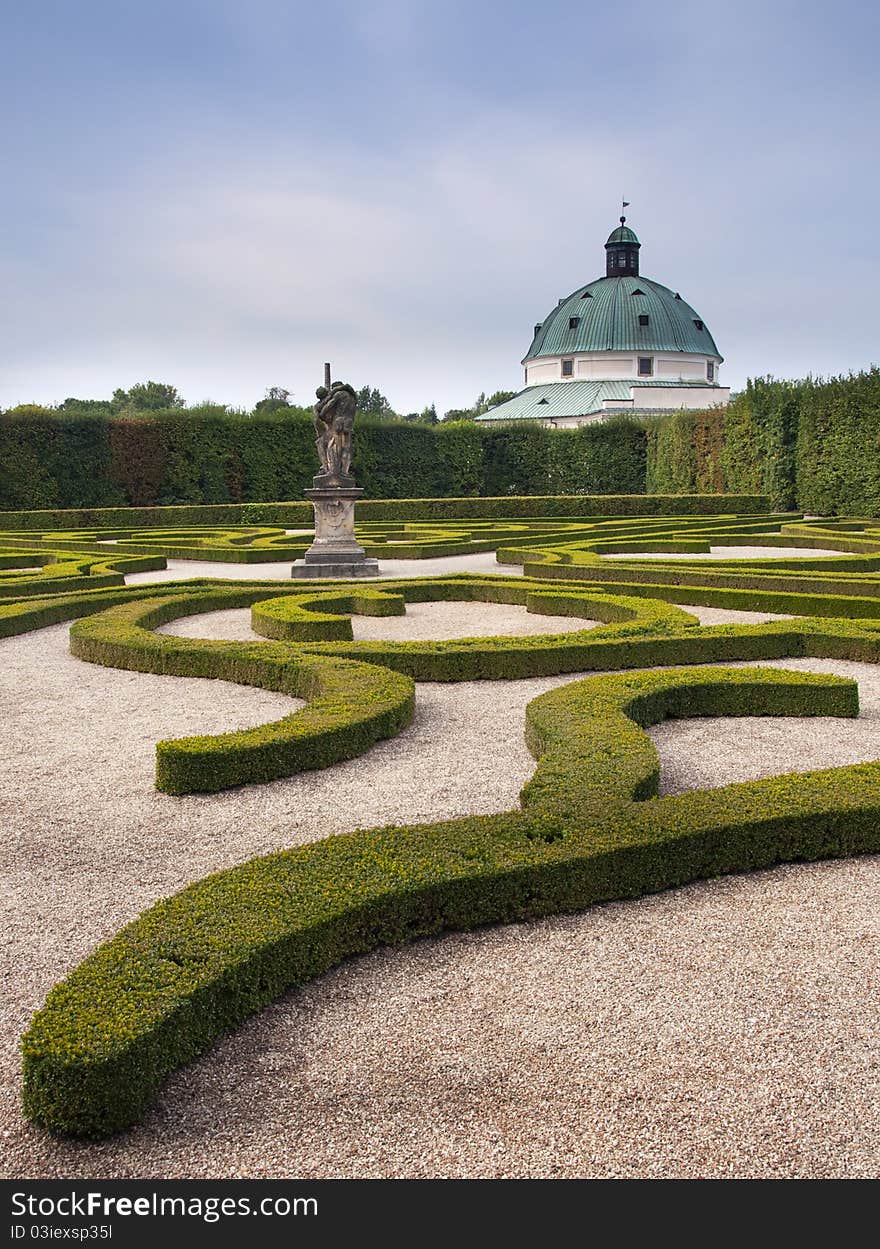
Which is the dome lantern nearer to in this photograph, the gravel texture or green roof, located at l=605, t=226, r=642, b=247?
green roof, located at l=605, t=226, r=642, b=247

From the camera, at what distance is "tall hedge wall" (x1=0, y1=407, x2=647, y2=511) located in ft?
110

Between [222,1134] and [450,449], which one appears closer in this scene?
[222,1134]

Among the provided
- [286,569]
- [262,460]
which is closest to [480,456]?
[262,460]

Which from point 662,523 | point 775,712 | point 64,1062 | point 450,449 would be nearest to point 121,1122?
point 64,1062

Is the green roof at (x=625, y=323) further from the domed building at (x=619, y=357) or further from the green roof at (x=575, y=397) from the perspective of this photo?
the green roof at (x=575, y=397)

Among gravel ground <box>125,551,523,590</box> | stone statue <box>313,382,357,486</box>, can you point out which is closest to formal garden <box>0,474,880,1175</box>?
gravel ground <box>125,551,523,590</box>

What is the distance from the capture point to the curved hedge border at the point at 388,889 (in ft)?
9.50

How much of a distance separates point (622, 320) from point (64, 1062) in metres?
→ 68.0

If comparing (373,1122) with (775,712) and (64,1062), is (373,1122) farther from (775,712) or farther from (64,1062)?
(775,712)

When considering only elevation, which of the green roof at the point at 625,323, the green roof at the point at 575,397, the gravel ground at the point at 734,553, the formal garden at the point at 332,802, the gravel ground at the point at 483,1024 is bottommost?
the gravel ground at the point at 483,1024

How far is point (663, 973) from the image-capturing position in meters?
3.62

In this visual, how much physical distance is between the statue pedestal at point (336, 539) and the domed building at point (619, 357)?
4730cm

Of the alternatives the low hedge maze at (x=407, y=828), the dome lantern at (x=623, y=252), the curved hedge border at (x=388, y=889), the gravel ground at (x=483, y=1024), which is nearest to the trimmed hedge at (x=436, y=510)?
the low hedge maze at (x=407, y=828)

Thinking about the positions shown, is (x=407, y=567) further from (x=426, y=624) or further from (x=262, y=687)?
(x=262, y=687)
